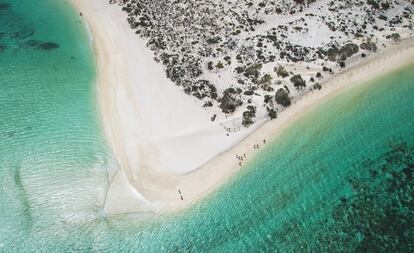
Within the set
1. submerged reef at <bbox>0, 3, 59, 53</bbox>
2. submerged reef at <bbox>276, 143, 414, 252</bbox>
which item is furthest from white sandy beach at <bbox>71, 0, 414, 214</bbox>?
submerged reef at <bbox>276, 143, 414, 252</bbox>

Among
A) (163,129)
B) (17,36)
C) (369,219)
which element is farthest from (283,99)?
(17,36)

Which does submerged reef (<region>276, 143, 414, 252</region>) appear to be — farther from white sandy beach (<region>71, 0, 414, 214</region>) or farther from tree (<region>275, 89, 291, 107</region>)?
tree (<region>275, 89, 291, 107</region>)

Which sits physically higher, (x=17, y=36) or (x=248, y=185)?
(x=17, y=36)

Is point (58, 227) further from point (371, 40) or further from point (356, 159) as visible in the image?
point (371, 40)

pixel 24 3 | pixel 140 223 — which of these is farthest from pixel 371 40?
pixel 24 3

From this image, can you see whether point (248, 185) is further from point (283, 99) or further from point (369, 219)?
point (283, 99)

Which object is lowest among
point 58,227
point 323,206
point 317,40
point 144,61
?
point 58,227
